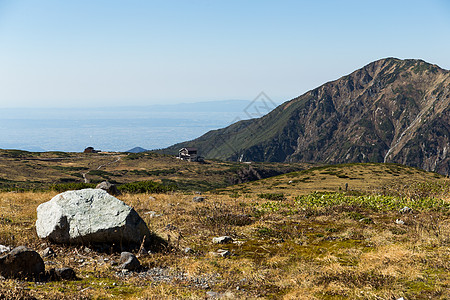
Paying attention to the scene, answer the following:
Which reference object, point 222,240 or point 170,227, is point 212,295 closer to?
point 222,240

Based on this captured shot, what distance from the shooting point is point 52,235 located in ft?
41.7

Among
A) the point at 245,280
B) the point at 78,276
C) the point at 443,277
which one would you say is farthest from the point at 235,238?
the point at 443,277

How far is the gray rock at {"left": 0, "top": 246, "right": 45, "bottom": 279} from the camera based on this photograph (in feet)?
30.2

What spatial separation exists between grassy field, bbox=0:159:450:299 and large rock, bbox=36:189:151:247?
1.70 ft

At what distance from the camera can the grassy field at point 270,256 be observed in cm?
904

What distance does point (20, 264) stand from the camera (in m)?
9.36

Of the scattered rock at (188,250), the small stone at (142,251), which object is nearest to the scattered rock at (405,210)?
the scattered rock at (188,250)

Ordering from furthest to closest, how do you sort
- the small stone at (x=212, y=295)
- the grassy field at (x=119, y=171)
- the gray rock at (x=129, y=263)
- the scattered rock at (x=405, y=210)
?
the grassy field at (x=119, y=171)
the scattered rock at (x=405, y=210)
the gray rock at (x=129, y=263)
the small stone at (x=212, y=295)

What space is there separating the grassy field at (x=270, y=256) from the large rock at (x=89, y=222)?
0.52m

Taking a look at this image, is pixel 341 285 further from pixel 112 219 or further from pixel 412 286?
pixel 112 219

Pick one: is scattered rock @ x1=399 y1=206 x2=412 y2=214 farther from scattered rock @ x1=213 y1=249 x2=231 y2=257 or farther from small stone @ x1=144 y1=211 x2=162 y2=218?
small stone @ x1=144 y1=211 x2=162 y2=218

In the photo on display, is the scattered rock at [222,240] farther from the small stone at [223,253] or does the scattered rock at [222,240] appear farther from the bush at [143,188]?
the bush at [143,188]

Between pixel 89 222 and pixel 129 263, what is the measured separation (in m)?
2.89

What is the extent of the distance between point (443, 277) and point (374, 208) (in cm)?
1201
